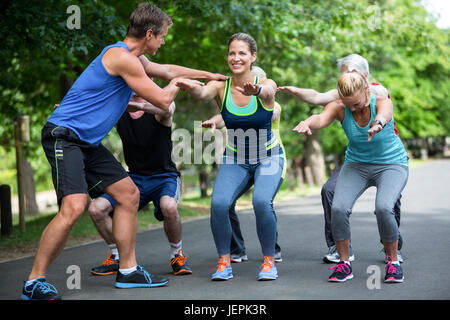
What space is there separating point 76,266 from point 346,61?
351 centimetres

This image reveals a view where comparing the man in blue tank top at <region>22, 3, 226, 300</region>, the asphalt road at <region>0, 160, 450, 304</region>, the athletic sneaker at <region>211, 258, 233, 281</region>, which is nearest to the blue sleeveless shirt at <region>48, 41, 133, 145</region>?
the man in blue tank top at <region>22, 3, 226, 300</region>

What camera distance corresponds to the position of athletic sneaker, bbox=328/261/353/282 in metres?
5.07

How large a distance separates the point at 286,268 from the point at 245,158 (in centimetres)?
118

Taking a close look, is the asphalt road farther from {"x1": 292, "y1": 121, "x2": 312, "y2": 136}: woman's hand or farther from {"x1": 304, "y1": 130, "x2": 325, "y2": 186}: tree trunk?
{"x1": 304, "y1": 130, "x2": 325, "y2": 186}: tree trunk

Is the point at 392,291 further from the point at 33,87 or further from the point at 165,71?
the point at 33,87

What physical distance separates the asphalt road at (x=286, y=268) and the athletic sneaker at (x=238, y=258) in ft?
0.38

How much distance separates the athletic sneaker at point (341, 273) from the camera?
5.07 m

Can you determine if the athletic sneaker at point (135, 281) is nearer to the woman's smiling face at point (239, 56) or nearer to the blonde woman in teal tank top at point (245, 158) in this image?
the blonde woman in teal tank top at point (245, 158)

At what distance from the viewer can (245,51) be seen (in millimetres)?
5418

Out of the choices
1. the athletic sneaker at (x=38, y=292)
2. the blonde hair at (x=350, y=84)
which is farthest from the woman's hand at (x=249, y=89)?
the athletic sneaker at (x=38, y=292)

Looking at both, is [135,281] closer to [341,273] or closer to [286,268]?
[286,268]

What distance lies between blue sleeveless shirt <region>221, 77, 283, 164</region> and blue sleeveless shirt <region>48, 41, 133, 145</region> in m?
1.11

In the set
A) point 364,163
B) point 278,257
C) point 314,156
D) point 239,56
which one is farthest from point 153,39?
point 314,156

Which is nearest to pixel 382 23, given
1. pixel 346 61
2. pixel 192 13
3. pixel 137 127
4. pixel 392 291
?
pixel 192 13
